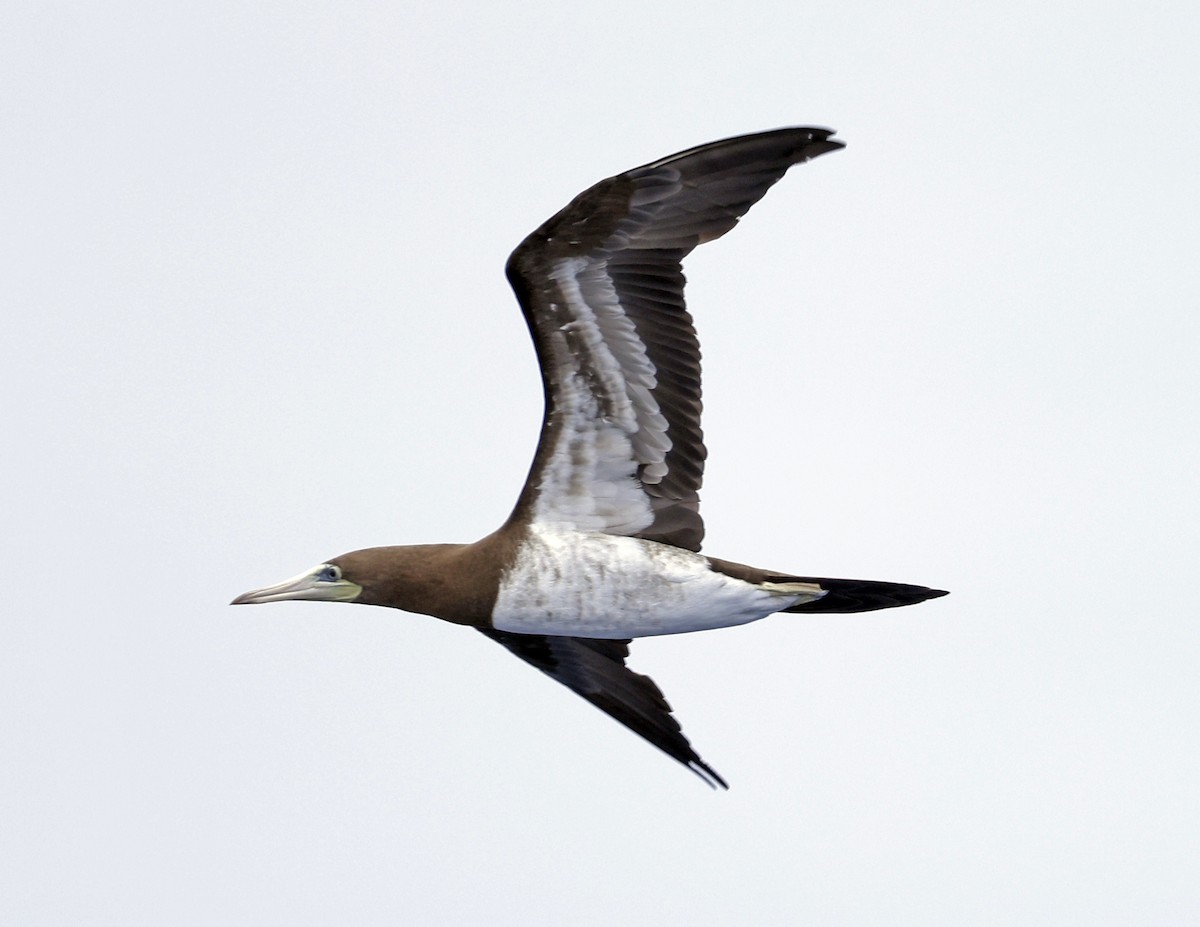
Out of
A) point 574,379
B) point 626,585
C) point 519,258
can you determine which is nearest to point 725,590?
point 626,585

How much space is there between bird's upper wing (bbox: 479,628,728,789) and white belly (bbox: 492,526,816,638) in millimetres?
1747

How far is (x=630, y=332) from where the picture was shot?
52.9 ft

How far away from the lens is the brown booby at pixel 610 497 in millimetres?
15758

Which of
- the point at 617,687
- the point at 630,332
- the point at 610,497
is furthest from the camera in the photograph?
the point at 617,687

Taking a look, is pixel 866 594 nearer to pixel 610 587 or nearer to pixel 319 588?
pixel 610 587

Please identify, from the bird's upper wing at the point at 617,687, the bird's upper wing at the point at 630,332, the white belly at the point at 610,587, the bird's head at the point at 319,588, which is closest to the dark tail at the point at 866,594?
the white belly at the point at 610,587

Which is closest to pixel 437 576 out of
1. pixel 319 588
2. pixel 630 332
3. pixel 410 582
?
pixel 410 582

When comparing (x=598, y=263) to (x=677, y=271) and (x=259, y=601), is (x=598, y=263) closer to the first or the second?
(x=677, y=271)

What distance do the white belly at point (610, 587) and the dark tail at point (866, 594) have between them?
236 millimetres

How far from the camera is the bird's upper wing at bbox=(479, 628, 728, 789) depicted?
60.7ft

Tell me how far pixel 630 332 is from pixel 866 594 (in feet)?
8.77

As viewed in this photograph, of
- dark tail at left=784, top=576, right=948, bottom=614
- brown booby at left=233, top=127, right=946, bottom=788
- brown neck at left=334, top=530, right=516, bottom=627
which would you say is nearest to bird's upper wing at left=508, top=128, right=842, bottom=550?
brown booby at left=233, top=127, right=946, bottom=788

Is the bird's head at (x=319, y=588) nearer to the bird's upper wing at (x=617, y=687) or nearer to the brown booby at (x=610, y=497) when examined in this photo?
the brown booby at (x=610, y=497)

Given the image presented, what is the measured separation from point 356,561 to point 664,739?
10.7 feet
